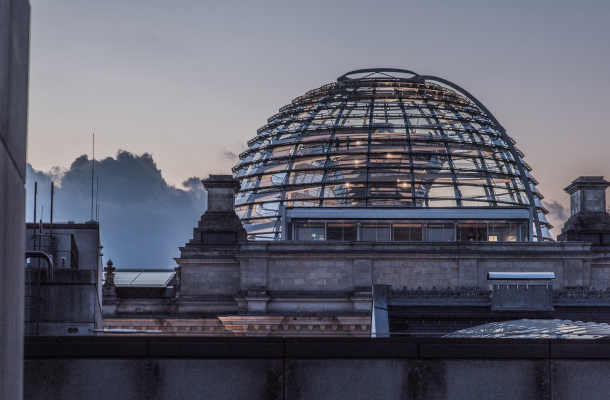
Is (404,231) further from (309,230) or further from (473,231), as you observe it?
(309,230)

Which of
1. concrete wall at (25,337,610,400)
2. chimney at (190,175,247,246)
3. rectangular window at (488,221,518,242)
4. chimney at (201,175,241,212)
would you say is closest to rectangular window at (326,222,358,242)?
chimney at (190,175,247,246)

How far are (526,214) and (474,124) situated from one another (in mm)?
15617

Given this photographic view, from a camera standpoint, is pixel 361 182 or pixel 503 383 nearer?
pixel 503 383

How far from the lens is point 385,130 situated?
6162 cm

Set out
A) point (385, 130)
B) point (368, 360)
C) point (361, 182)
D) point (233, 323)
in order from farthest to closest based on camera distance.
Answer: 1. point (385, 130)
2. point (361, 182)
3. point (233, 323)
4. point (368, 360)

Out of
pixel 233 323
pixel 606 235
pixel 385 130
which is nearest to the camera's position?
pixel 233 323

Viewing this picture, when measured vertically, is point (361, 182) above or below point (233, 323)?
above

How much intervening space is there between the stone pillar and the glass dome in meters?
6.61

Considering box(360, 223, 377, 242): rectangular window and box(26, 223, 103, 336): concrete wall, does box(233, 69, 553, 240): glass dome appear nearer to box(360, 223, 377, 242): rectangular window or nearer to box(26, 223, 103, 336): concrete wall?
box(360, 223, 377, 242): rectangular window

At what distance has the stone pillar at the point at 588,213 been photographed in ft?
151

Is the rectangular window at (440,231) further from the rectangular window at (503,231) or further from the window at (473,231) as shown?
the rectangular window at (503,231)

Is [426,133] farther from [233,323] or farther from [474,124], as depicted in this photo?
[233,323]

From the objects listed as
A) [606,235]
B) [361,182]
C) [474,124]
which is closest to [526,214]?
[606,235]

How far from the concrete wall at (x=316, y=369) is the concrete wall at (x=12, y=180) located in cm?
237
